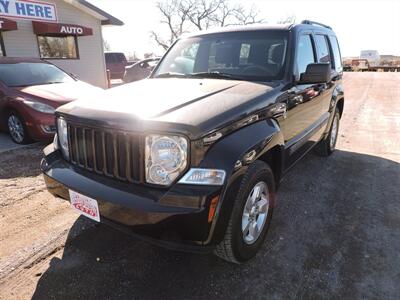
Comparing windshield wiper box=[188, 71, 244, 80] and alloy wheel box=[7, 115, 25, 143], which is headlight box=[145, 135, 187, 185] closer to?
windshield wiper box=[188, 71, 244, 80]

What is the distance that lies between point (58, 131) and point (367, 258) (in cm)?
286

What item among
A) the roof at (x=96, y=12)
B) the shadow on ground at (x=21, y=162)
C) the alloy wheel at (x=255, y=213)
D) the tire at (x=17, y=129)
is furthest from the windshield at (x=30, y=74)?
the roof at (x=96, y=12)

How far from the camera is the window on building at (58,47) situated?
12805 mm

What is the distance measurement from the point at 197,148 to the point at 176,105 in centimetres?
48

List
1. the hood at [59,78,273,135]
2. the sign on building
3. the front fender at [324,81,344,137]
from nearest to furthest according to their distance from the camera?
the hood at [59,78,273,135] < the front fender at [324,81,344,137] < the sign on building

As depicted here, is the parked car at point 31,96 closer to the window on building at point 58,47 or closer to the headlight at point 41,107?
the headlight at point 41,107

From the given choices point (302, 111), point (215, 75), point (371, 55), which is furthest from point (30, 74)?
point (371, 55)

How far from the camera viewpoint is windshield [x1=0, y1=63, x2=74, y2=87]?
6.29 metres

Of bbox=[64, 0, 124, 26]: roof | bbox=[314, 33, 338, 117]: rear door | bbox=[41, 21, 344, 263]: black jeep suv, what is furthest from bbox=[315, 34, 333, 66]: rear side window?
bbox=[64, 0, 124, 26]: roof

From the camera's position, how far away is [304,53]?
12.0ft

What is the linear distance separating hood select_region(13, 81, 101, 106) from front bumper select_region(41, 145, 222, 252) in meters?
3.93

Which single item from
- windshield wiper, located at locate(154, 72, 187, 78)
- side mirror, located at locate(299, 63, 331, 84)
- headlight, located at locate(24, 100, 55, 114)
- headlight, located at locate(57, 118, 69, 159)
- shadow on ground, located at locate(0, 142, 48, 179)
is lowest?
shadow on ground, located at locate(0, 142, 48, 179)

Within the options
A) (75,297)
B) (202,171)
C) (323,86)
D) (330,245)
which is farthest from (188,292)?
(323,86)

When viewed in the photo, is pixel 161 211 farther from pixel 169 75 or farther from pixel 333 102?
pixel 333 102
